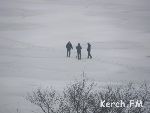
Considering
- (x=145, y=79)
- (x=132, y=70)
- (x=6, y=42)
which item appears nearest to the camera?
(x=145, y=79)

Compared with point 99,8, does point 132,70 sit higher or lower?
lower

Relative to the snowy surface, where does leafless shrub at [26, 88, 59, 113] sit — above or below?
below

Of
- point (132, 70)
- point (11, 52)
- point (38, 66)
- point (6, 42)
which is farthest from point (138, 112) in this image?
point (6, 42)

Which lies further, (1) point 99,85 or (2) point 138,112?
(1) point 99,85

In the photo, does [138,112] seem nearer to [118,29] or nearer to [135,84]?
[135,84]

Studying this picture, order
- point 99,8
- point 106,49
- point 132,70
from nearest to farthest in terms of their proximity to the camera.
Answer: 1. point 132,70
2. point 106,49
3. point 99,8

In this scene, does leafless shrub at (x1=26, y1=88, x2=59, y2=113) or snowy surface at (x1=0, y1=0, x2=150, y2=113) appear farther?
snowy surface at (x1=0, y1=0, x2=150, y2=113)

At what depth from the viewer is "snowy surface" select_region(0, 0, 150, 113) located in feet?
113

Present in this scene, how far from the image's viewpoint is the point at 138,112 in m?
24.0

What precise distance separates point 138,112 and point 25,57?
2028cm

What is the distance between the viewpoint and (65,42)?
174 feet

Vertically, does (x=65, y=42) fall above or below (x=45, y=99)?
above

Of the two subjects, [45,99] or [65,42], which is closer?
[45,99]

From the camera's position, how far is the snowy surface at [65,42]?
3438 cm
